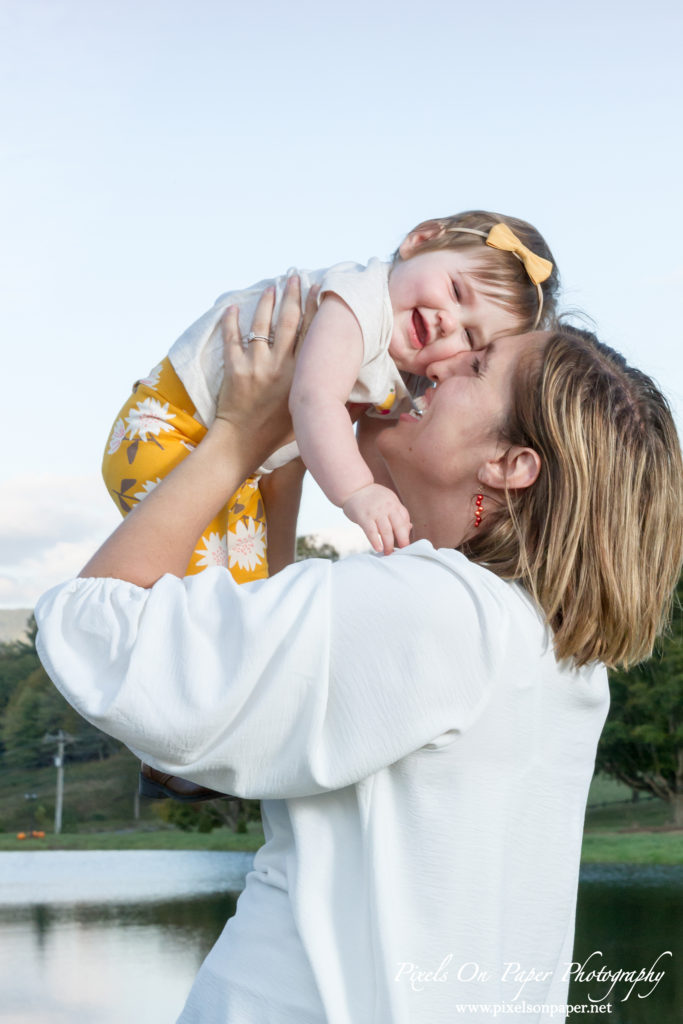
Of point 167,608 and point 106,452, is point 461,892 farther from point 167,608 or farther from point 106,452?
point 106,452

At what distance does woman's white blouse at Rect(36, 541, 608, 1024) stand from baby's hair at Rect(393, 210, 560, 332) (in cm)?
100

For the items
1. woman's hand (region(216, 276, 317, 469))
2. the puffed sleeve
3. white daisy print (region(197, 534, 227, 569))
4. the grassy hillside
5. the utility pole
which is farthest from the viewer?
the utility pole

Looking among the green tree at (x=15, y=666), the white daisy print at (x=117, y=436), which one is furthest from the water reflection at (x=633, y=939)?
the green tree at (x=15, y=666)

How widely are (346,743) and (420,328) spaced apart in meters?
1.10

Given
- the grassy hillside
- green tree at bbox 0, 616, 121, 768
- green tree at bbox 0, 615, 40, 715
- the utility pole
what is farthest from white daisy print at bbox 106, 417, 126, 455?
green tree at bbox 0, 615, 40, 715

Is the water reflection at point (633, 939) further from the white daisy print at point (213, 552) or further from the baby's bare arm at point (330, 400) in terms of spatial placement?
the baby's bare arm at point (330, 400)

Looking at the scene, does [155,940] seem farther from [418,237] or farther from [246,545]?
[418,237]

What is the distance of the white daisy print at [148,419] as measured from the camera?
79.7 inches

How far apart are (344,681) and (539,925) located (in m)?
0.45

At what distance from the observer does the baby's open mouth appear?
2061 mm

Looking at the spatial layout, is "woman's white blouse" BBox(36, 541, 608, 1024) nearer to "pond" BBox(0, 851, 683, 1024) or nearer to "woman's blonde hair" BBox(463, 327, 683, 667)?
"woman's blonde hair" BBox(463, 327, 683, 667)

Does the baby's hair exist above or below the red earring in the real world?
above

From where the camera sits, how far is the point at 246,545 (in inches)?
82.1

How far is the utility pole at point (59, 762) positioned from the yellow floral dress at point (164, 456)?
27.0 m
